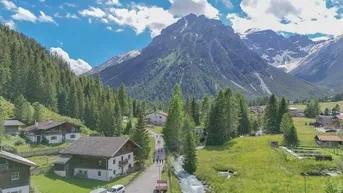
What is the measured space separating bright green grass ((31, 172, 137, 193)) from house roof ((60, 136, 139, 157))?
523cm

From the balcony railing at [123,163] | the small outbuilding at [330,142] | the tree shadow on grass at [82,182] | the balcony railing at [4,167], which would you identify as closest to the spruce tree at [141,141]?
the balcony railing at [123,163]

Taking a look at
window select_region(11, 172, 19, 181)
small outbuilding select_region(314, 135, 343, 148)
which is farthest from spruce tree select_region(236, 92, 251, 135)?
window select_region(11, 172, 19, 181)

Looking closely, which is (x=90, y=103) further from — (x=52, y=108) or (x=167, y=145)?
(x=167, y=145)

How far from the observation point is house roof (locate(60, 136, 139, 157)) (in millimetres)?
60750

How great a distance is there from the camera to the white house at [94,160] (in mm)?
59688

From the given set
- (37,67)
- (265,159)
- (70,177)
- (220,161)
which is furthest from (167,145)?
(37,67)

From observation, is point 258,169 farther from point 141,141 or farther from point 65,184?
point 65,184

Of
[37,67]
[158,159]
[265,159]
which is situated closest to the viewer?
[265,159]

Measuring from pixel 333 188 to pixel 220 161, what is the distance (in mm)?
42646

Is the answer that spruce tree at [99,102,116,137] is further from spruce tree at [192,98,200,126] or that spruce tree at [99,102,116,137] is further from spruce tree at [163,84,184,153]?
spruce tree at [192,98,200,126]

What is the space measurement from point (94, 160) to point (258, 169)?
3278 centimetres

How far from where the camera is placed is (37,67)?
126 meters

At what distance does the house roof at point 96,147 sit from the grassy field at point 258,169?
18175 millimetres

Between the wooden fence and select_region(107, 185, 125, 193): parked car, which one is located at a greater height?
the wooden fence
